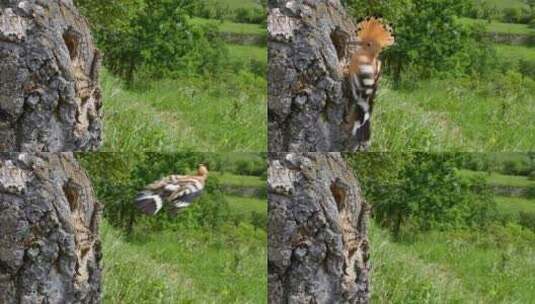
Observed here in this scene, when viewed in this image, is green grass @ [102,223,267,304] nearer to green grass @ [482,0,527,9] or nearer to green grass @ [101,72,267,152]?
green grass @ [101,72,267,152]

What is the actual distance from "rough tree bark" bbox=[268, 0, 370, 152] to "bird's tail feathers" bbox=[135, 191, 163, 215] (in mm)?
752

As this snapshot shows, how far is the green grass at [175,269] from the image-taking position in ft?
24.3

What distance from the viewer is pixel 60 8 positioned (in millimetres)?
7219

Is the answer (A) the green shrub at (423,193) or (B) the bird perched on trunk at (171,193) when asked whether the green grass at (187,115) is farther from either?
(A) the green shrub at (423,193)

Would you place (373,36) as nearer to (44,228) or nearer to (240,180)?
(240,180)

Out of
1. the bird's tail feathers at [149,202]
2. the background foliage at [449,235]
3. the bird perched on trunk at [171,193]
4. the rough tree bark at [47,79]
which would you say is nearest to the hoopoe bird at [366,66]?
the background foliage at [449,235]

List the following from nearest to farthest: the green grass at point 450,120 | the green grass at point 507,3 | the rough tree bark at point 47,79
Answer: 1. the rough tree bark at point 47,79
2. the green grass at point 450,120
3. the green grass at point 507,3

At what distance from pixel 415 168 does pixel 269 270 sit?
1.03 metres

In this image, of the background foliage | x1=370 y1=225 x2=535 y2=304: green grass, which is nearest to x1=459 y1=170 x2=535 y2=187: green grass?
the background foliage

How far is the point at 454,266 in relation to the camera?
7.47m

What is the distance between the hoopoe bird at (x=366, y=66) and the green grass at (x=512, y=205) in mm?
904

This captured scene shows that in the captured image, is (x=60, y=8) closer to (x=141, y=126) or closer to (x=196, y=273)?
(x=141, y=126)

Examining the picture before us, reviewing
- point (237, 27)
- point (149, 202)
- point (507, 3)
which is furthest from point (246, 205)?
point (507, 3)

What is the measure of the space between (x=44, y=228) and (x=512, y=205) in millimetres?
2699
